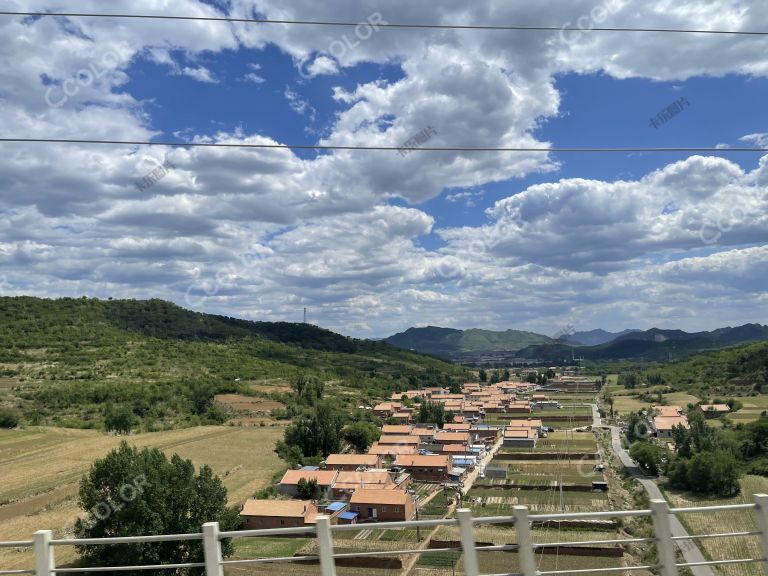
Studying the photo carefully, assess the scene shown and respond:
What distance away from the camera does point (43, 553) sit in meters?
3.87

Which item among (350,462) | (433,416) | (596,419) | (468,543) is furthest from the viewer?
(596,419)

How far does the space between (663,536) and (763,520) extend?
0.72m

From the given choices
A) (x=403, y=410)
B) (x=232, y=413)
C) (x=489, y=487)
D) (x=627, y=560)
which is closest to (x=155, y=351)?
(x=232, y=413)

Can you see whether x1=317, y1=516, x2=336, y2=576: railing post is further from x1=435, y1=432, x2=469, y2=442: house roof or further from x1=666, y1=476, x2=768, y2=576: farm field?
x1=435, y1=432, x2=469, y2=442: house roof

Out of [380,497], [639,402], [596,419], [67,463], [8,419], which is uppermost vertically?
[8,419]

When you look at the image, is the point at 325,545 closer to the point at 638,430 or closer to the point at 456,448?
the point at 456,448

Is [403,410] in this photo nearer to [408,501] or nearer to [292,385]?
[292,385]

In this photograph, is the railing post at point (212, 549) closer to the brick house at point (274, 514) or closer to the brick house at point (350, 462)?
the brick house at point (274, 514)

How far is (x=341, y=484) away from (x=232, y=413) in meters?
29.4

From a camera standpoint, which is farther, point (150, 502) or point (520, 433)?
point (520, 433)

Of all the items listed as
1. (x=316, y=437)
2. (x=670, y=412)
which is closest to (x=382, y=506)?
(x=316, y=437)

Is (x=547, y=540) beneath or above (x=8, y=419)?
beneath

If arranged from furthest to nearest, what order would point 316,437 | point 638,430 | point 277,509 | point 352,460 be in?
point 638,430 → point 316,437 → point 352,460 → point 277,509

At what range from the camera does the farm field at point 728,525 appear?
1515cm
